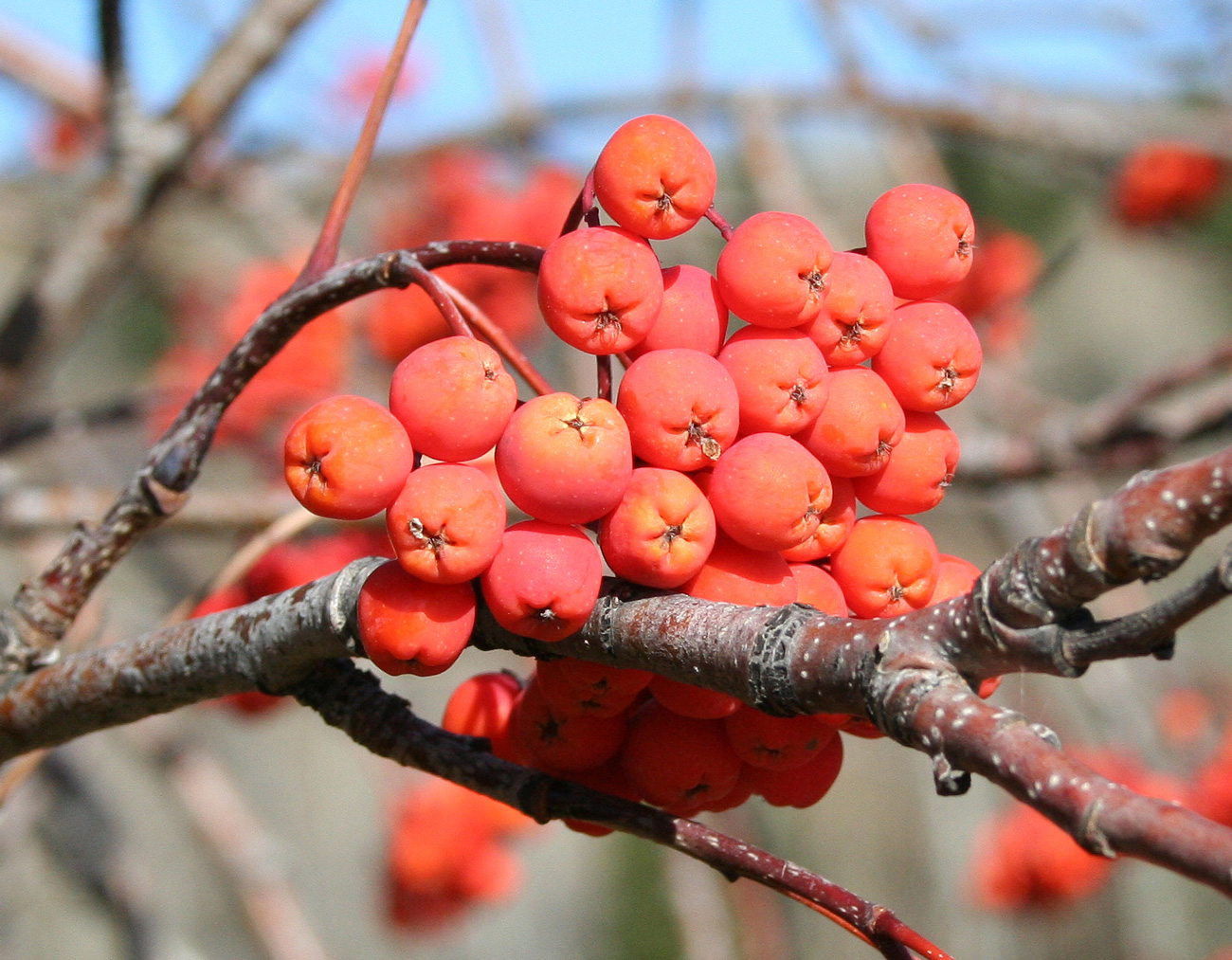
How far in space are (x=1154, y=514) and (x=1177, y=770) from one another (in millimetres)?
2114

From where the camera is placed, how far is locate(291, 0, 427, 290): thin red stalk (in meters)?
0.67

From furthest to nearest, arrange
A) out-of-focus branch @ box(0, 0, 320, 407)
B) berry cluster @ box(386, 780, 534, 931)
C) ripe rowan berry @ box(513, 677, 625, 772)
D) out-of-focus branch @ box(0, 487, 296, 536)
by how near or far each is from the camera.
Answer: berry cluster @ box(386, 780, 534, 931)
out-of-focus branch @ box(0, 487, 296, 536)
out-of-focus branch @ box(0, 0, 320, 407)
ripe rowan berry @ box(513, 677, 625, 772)

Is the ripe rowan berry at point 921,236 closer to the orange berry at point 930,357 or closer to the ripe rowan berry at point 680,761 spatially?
the orange berry at point 930,357

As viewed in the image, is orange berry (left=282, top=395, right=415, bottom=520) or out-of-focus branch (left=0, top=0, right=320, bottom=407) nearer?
orange berry (left=282, top=395, right=415, bottom=520)

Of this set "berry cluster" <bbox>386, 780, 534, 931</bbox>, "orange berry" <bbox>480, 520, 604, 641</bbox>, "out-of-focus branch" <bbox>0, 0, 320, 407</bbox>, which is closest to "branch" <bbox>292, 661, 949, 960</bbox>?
"orange berry" <bbox>480, 520, 604, 641</bbox>

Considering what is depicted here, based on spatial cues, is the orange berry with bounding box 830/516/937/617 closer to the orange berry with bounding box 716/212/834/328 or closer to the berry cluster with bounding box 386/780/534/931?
the orange berry with bounding box 716/212/834/328

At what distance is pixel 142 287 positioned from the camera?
3.62 meters

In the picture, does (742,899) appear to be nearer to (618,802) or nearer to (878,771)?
(618,802)

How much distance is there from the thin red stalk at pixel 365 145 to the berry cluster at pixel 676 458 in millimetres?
157

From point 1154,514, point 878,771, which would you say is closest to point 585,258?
point 1154,514

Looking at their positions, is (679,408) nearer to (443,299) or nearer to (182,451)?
(443,299)

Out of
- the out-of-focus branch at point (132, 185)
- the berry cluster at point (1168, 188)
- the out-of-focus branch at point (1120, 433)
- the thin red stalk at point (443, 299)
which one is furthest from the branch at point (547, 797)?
the berry cluster at point (1168, 188)

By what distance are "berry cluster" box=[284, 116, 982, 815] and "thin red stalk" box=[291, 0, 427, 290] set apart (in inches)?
6.2

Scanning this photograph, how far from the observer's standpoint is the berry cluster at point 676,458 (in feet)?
1.73
